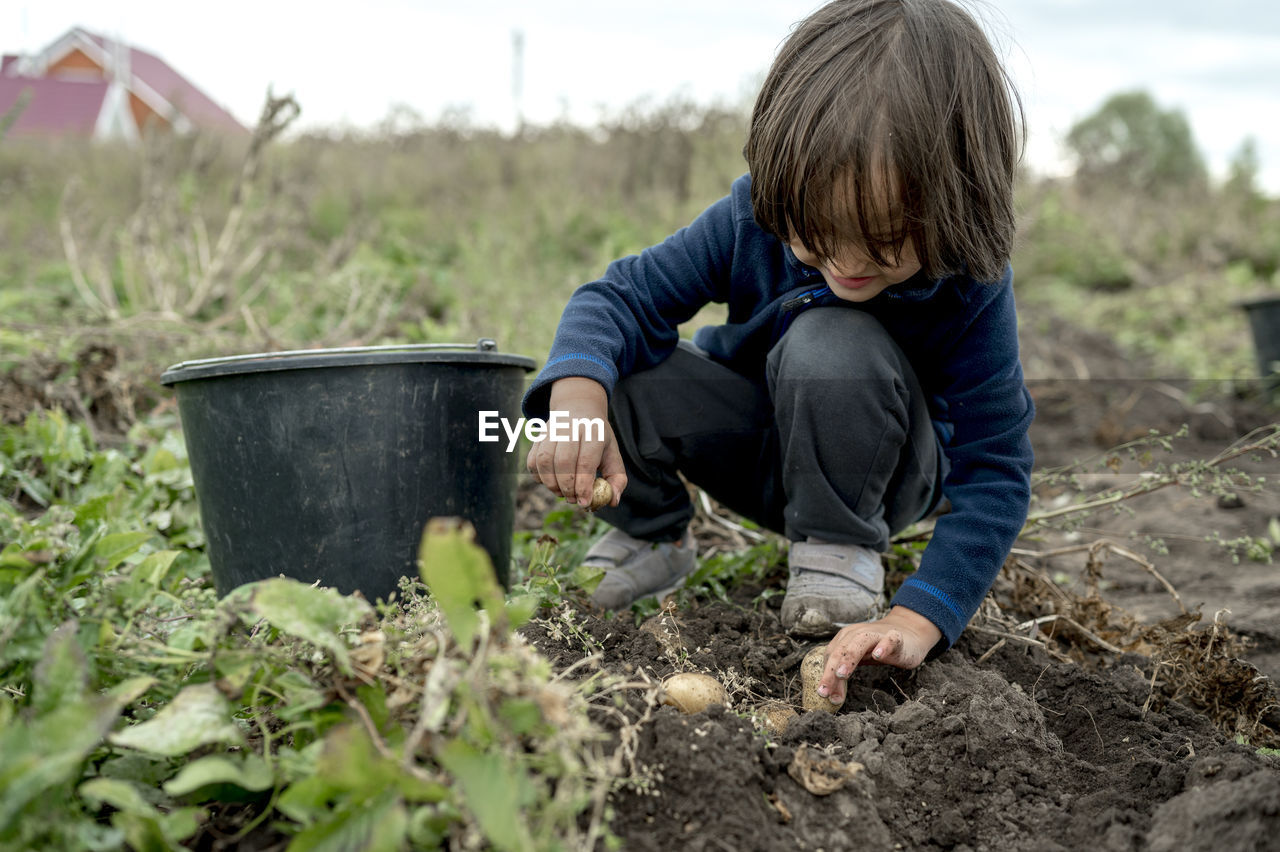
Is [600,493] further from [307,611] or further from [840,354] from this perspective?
[307,611]

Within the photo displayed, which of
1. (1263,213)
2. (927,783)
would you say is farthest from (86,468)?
(1263,213)

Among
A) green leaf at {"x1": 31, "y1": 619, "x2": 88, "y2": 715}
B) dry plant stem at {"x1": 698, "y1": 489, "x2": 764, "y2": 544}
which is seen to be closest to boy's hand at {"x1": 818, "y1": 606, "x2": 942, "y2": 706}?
dry plant stem at {"x1": 698, "y1": 489, "x2": 764, "y2": 544}

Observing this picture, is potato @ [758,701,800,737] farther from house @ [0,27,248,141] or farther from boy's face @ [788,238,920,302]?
house @ [0,27,248,141]

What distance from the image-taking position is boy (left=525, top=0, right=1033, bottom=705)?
153cm

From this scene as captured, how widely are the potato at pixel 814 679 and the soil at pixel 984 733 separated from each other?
0.14 feet

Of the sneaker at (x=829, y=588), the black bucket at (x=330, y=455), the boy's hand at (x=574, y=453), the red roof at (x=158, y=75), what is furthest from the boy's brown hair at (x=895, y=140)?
the red roof at (x=158, y=75)

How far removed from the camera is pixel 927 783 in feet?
4.29

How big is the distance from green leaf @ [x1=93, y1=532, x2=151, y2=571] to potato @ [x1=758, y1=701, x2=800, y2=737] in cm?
92

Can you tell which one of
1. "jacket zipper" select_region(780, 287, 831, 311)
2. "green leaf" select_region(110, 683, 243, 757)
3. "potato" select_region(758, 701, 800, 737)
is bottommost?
"potato" select_region(758, 701, 800, 737)

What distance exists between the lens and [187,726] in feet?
3.37

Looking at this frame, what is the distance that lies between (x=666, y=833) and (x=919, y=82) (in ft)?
3.93

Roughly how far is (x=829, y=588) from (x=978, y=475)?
37 centimetres

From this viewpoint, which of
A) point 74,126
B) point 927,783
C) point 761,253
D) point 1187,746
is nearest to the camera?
point 927,783

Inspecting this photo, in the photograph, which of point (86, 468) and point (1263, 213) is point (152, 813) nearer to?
point (86, 468)
